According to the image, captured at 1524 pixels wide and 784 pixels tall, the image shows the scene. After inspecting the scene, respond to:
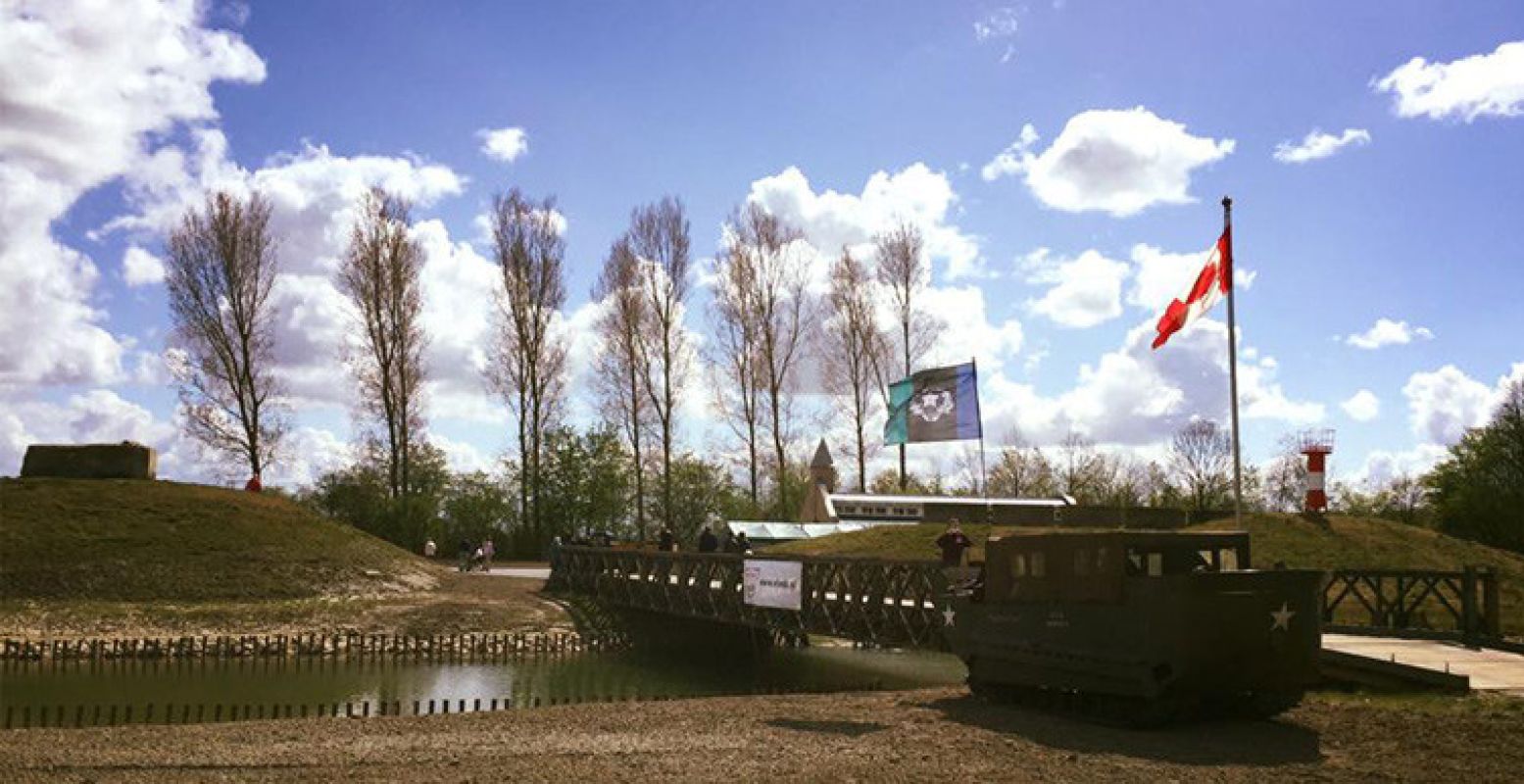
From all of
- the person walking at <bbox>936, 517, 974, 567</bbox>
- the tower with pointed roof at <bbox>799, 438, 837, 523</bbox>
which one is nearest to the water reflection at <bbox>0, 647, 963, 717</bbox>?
the person walking at <bbox>936, 517, 974, 567</bbox>

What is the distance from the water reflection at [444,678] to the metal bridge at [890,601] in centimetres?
155

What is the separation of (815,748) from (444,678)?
18493 mm

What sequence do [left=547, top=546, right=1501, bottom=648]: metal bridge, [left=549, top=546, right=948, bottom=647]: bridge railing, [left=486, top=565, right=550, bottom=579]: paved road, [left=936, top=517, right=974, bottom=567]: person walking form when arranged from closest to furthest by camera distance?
[left=547, top=546, right=1501, bottom=648]: metal bridge → [left=936, top=517, right=974, bottom=567]: person walking → [left=549, top=546, right=948, bottom=647]: bridge railing → [left=486, top=565, right=550, bottom=579]: paved road

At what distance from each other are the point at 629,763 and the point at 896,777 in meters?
3.08

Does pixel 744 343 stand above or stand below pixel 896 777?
above

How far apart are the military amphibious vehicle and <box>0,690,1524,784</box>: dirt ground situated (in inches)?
18.2

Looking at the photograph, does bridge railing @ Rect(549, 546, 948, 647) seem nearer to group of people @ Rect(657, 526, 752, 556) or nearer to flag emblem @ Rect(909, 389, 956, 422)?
group of people @ Rect(657, 526, 752, 556)

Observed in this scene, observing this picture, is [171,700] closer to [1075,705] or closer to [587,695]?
[587,695]

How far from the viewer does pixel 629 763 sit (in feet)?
46.4

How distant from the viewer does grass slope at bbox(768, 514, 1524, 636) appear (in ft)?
122

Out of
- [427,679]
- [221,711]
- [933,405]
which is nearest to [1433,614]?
[427,679]

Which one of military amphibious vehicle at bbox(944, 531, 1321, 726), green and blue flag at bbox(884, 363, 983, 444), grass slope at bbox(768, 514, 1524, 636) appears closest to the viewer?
military amphibious vehicle at bbox(944, 531, 1321, 726)

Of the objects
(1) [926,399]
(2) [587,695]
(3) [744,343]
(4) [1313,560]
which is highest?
(3) [744,343]

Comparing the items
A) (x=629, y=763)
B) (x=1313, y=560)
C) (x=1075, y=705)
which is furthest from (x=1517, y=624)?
(x=629, y=763)
